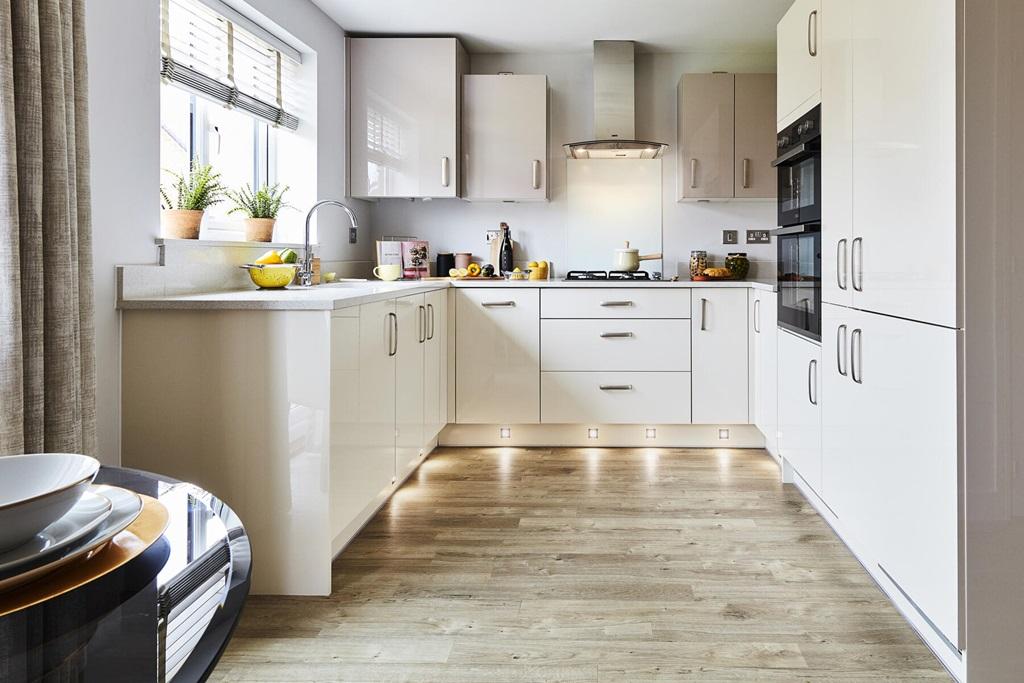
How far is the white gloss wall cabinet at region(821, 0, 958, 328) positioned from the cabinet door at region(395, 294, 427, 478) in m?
1.65

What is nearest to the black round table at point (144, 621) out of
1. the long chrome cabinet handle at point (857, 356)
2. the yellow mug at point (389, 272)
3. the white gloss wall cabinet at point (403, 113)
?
the long chrome cabinet handle at point (857, 356)

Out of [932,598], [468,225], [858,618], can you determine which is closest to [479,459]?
[468,225]

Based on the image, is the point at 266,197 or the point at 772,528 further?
the point at 266,197

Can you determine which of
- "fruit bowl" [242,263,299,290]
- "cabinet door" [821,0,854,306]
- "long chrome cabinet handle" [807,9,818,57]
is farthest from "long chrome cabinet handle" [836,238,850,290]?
"fruit bowl" [242,263,299,290]

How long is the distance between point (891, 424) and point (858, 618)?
1.84 feet

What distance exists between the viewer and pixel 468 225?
15.9 ft

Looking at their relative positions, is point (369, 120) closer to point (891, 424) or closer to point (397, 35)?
point (397, 35)

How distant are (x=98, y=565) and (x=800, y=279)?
2858 mm

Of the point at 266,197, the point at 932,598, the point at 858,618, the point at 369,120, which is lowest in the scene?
the point at 858,618

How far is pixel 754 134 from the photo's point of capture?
4457 mm

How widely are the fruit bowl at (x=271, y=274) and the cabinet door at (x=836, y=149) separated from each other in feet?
6.55

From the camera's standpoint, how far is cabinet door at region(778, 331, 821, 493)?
286 cm

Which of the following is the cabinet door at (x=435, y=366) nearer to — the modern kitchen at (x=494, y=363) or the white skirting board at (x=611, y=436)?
the modern kitchen at (x=494, y=363)

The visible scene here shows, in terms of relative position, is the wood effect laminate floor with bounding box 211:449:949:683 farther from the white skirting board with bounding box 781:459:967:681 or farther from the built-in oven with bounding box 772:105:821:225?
the built-in oven with bounding box 772:105:821:225
